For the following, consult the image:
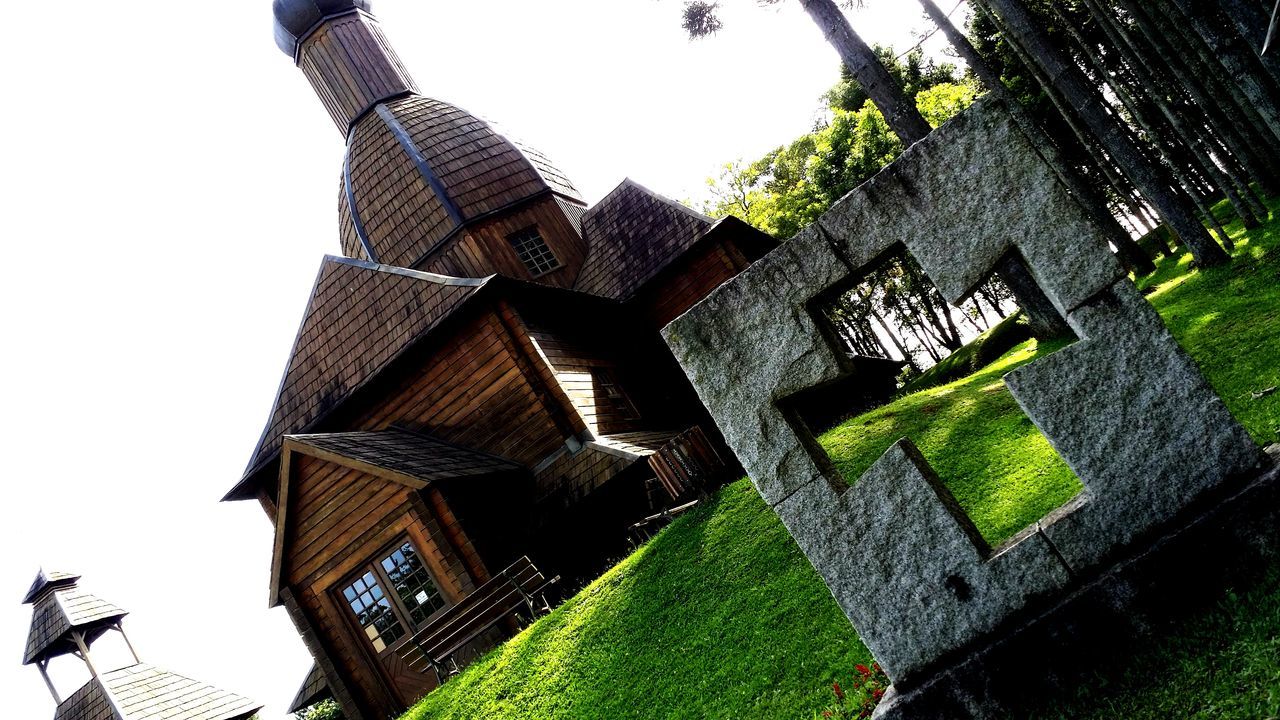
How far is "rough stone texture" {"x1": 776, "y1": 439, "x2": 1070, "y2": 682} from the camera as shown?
→ 438 cm

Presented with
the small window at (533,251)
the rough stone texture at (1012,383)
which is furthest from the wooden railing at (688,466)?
the small window at (533,251)

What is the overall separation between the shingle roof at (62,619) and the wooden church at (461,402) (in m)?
7.14

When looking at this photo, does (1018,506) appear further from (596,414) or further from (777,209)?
(777,209)

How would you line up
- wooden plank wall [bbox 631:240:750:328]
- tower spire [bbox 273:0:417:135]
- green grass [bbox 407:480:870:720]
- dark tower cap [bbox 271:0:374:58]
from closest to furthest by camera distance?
1. green grass [bbox 407:480:870:720]
2. wooden plank wall [bbox 631:240:750:328]
3. tower spire [bbox 273:0:417:135]
4. dark tower cap [bbox 271:0:374:58]

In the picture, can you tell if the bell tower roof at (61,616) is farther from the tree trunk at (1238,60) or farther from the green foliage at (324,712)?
the tree trunk at (1238,60)

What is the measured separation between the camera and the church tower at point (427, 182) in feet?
68.3

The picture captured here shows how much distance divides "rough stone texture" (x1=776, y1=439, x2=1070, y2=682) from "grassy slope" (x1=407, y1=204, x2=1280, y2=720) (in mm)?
623

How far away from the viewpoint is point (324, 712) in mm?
27953

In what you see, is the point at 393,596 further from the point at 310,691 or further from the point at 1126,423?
the point at 1126,423

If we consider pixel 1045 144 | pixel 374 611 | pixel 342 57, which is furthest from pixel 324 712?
pixel 1045 144

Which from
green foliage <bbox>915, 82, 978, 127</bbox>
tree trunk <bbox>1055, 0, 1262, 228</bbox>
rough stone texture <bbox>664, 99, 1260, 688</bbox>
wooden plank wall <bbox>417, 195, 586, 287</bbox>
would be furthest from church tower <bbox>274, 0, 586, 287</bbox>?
rough stone texture <bbox>664, 99, 1260, 688</bbox>

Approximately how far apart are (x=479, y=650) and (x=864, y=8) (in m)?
12.8

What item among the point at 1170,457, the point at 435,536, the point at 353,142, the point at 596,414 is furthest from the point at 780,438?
the point at 353,142

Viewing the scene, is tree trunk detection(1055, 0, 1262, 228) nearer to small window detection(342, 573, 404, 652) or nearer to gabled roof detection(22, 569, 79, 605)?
small window detection(342, 573, 404, 652)
